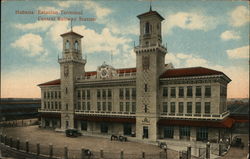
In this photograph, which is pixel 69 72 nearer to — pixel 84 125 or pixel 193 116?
pixel 84 125

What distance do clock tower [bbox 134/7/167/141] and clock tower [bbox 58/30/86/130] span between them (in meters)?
14.5

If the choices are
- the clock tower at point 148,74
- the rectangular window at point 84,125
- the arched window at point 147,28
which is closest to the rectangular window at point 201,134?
the clock tower at point 148,74

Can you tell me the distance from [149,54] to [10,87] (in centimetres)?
2068

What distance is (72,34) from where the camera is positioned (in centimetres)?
3928

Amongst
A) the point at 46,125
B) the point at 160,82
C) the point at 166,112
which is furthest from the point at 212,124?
the point at 46,125

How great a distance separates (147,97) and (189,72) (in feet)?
25.7

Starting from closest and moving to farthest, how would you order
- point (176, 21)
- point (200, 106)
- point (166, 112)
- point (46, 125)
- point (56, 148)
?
point (176, 21) → point (56, 148) → point (200, 106) → point (166, 112) → point (46, 125)

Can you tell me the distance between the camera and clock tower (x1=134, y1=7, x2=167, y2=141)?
3192 centimetres

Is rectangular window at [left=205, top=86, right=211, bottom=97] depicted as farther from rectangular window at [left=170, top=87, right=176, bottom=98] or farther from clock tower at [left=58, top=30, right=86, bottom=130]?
clock tower at [left=58, top=30, right=86, bottom=130]

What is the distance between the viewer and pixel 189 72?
3141 cm

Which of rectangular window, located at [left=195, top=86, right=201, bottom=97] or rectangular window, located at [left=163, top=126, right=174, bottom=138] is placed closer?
rectangular window, located at [left=195, top=86, right=201, bottom=97]

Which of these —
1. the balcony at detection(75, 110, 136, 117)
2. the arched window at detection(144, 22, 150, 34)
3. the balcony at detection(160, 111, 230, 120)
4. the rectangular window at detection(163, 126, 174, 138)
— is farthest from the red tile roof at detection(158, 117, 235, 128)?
the arched window at detection(144, 22, 150, 34)

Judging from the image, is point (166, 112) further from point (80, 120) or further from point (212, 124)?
point (80, 120)

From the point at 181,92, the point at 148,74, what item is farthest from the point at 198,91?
the point at 148,74
